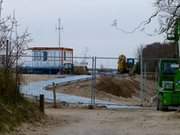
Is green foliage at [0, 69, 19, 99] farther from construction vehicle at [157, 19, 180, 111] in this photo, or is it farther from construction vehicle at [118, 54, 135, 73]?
construction vehicle at [118, 54, 135, 73]

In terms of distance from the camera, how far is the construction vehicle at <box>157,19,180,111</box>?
2814 centimetres

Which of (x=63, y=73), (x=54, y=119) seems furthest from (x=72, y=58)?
(x=54, y=119)

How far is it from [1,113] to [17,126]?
0.59 meters

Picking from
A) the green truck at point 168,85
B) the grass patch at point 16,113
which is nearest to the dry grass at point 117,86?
the green truck at point 168,85

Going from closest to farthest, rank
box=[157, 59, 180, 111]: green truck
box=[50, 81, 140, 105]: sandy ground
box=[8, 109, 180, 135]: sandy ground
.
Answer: box=[8, 109, 180, 135]: sandy ground, box=[157, 59, 180, 111]: green truck, box=[50, 81, 140, 105]: sandy ground

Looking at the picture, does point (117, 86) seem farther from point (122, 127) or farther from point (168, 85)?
point (122, 127)

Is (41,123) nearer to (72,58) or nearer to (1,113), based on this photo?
(1,113)

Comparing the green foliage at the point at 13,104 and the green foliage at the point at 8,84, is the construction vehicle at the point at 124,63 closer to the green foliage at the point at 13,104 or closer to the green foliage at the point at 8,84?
the green foliage at the point at 13,104

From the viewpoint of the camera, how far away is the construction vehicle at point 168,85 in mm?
28141

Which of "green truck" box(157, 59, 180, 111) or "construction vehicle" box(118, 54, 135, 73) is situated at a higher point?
"construction vehicle" box(118, 54, 135, 73)

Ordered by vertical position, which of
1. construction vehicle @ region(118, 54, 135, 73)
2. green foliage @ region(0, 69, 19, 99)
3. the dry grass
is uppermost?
construction vehicle @ region(118, 54, 135, 73)

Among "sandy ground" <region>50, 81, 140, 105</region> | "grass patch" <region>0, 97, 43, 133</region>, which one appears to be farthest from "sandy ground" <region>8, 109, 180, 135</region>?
"sandy ground" <region>50, 81, 140, 105</region>

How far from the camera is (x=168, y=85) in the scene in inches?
1121

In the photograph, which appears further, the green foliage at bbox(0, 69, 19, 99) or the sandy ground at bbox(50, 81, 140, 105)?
the sandy ground at bbox(50, 81, 140, 105)
